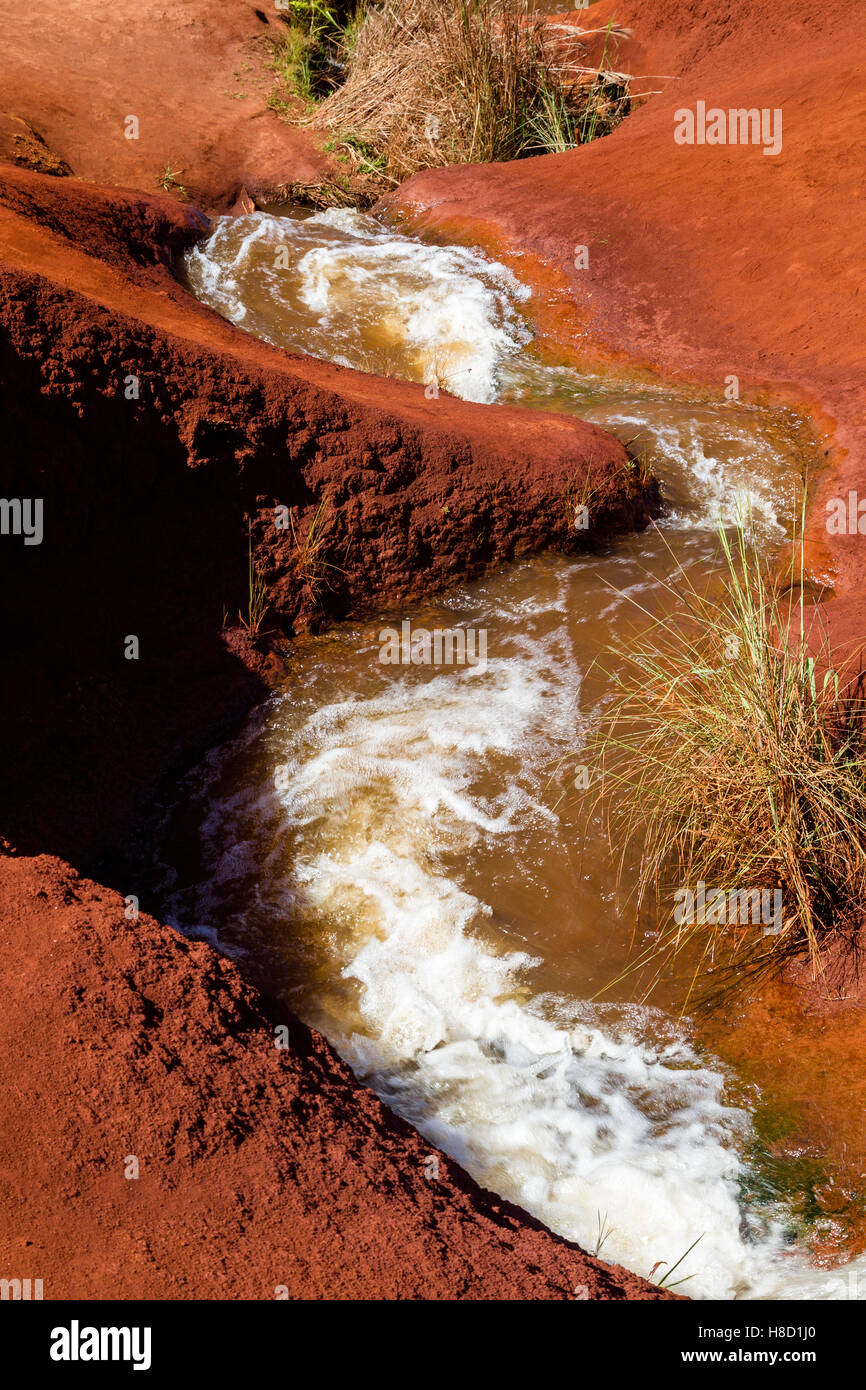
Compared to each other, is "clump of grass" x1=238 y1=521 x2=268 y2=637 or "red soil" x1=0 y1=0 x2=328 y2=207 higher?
"red soil" x1=0 y1=0 x2=328 y2=207

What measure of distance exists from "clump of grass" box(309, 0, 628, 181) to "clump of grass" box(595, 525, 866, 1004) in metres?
6.81

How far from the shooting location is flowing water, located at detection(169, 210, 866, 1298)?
292cm

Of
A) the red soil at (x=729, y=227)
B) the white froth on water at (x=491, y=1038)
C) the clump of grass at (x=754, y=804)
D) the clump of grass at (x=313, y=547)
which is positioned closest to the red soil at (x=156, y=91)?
the red soil at (x=729, y=227)

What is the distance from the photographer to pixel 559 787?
4.07 metres

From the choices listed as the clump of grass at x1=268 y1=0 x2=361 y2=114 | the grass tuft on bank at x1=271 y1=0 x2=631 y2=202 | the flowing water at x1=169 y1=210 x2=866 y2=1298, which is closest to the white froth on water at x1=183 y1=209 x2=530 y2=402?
the grass tuft on bank at x1=271 y1=0 x2=631 y2=202

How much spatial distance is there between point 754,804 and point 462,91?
24.7 feet

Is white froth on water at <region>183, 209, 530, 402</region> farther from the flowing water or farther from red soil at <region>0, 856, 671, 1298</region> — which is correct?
red soil at <region>0, 856, 671, 1298</region>

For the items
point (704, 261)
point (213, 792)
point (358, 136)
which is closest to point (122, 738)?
point (213, 792)

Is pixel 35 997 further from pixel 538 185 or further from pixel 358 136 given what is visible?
pixel 358 136

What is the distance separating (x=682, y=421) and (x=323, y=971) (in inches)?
162

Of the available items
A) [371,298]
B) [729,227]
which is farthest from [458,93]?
[729,227]

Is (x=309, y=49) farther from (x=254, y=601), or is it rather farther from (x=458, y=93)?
(x=254, y=601)

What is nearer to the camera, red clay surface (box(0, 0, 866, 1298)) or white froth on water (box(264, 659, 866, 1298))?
red clay surface (box(0, 0, 866, 1298))

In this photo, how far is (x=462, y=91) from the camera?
28.6 feet
